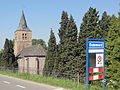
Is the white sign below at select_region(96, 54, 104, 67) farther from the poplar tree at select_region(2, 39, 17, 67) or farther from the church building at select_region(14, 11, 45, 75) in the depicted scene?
the poplar tree at select_region(2, 39, 17, 67)

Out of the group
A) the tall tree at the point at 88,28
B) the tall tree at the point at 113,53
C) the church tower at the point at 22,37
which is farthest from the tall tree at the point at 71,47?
the church tower at the point at 22,37

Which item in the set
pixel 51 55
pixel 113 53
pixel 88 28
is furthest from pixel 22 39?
pixel 113 53

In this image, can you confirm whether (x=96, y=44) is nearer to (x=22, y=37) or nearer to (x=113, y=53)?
(x=113, y=53)

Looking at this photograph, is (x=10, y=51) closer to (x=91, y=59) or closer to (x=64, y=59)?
(x=64, y=59)

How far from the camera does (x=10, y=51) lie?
171 feet

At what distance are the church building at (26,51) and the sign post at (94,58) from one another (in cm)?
3669

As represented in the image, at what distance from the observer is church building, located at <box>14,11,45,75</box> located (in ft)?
205

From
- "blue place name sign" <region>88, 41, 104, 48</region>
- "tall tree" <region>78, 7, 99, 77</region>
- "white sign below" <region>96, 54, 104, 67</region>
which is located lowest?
"white sign below" <region>96, 54, 104, 67</region>

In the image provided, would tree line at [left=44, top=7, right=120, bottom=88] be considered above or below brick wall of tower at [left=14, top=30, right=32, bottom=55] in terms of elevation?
below

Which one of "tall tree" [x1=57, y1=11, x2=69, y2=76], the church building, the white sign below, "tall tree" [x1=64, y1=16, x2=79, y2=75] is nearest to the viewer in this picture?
the white sign below

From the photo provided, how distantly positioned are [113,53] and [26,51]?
52784mm

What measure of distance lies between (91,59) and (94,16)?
19440 mm

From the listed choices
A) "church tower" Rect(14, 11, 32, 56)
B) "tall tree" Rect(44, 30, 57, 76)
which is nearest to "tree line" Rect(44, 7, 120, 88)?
"tall tree" Rect(44, 30, 57, 76)

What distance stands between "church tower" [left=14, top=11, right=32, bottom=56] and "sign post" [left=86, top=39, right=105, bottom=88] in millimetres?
68268
